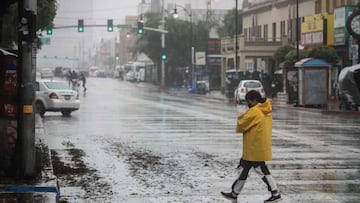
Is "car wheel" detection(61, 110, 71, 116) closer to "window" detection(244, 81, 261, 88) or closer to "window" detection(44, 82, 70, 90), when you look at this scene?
"window" detection(44, 82, 70, 90)

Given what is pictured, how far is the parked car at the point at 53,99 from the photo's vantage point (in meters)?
29.5

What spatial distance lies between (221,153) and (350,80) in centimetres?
1412

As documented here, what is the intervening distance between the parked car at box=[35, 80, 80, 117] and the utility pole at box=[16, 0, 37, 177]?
710 inches

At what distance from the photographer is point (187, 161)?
49.1 ft

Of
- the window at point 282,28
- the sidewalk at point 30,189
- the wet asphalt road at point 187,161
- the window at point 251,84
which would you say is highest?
the window at point 282,28

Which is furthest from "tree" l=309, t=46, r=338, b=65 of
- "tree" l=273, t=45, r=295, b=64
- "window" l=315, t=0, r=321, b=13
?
"window" l=315, t=0, r=321, b=13

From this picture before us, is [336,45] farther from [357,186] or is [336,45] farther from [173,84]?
[173,84]

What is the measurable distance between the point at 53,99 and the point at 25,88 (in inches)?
727

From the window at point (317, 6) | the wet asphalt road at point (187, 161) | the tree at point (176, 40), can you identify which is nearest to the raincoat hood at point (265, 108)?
the wet asphalt road at point (187, 161)

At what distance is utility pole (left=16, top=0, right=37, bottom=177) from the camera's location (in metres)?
11.4

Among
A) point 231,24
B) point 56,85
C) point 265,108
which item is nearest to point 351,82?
point 56,85

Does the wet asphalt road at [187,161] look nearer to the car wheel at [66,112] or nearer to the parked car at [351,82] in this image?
the parked car at [351,82]

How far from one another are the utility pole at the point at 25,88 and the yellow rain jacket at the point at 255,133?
3669mm

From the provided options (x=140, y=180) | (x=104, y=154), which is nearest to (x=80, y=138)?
Answer: (x=104, y=154)
